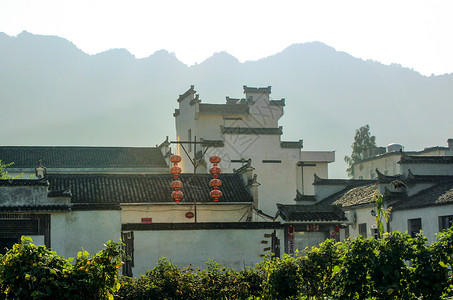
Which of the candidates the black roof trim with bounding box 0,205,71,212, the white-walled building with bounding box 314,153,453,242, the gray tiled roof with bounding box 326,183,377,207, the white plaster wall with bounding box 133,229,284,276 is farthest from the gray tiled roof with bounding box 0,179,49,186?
the gray tiled roof with bounding box 326,183,377,207

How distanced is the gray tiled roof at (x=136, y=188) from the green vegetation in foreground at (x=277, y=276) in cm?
1297

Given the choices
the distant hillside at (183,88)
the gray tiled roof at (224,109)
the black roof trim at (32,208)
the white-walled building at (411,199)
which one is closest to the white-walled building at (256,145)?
the gray tiled roof at (224,109)

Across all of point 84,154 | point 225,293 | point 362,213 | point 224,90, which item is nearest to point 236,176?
point 362,213

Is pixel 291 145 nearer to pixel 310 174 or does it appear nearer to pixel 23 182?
pixel 310 174

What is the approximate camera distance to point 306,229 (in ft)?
70.0

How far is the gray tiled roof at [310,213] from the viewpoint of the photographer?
21.2 m

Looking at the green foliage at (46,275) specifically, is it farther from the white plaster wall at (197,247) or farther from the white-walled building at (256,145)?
the white-walled building at (256,145)

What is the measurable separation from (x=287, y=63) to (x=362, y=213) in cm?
15474

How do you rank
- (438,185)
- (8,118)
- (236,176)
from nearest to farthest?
(438,185)
(236,176)
(8,118)

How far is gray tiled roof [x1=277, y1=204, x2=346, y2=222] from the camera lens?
69.7 feet

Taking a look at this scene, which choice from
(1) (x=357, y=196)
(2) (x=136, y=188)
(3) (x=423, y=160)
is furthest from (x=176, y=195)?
(3) (x=423, y=160)

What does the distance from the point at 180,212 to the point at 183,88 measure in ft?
499

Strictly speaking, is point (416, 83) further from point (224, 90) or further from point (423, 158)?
point (423, 158)

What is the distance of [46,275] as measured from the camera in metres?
8.77
